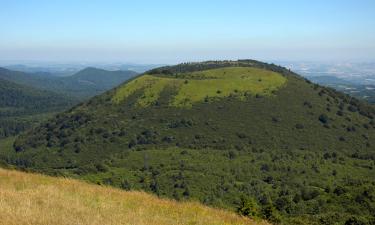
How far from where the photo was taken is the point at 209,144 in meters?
164

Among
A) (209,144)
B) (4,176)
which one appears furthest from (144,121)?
(4,176)

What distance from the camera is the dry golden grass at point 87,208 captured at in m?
11.2

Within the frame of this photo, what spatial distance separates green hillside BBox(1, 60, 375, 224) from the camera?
130625mm

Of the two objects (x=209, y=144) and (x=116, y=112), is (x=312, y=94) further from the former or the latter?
(x=116, y=112)

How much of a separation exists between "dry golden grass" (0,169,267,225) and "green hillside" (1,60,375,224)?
9661 cm

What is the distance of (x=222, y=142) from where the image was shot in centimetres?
16388

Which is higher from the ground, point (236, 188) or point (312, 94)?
point (312, 94)

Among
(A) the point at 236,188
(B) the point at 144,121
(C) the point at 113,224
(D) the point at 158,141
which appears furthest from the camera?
(B) the point at 144,121

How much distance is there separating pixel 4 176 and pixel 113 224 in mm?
8979

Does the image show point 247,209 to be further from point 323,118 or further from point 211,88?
point 211,88

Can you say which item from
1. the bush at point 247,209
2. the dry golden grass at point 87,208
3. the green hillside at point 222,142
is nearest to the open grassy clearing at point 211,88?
the green hillside at point 222,142

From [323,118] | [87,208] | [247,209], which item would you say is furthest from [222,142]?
[87,208]

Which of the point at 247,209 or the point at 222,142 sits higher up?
the point at 247,209

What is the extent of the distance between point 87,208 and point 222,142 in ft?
499
